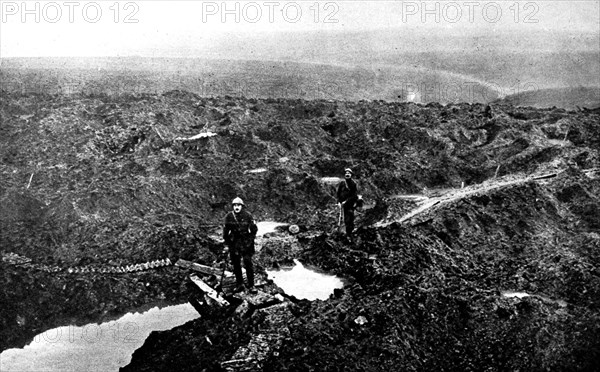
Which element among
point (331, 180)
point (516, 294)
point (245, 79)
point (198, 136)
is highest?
point (245, 79)

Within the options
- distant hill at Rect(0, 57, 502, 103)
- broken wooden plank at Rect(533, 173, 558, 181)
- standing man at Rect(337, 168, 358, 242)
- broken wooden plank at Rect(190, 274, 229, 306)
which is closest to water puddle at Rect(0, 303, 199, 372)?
broken wooden plank at Rect(190, 274, 229, 306)

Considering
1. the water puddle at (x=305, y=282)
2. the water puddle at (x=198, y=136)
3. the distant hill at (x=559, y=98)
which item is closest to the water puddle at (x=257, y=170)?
the water puddle at (x=198, y=136)

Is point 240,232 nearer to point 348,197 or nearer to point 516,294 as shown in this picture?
point 348,197

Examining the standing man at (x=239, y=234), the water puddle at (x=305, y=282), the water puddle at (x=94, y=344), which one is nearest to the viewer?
the water puddle at (x=94, y=344)

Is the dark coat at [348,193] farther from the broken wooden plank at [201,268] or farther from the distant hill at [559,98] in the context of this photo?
the distant hill at [559,98]

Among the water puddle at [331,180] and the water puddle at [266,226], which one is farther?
the water puddle at [331,180]

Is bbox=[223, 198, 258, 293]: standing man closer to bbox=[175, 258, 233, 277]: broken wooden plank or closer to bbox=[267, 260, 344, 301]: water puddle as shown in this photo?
bbox=[175, 258, 233, 277]: broken wooden plank

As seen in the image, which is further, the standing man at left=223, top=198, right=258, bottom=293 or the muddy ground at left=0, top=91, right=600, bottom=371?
the standing man at left=223, top=198, right=258, bottom=293

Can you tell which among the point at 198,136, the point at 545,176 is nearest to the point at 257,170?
the point at 198,136
